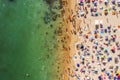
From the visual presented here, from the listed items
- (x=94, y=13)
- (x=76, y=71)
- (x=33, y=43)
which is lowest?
(x=76, y=71)

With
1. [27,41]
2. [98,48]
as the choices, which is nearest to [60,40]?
[27,41]

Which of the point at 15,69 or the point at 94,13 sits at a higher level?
the point at 94,13

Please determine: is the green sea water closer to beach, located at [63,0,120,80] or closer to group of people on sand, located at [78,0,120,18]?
beach, located at [63,0,120,80]

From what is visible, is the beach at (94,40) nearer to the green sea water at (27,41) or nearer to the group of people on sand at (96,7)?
the group of people on sand at (96,7)

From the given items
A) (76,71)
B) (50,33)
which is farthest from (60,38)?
(76,71)

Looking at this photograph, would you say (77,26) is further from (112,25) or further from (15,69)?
(15,69)

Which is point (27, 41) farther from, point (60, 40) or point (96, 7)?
point (96, 7)
